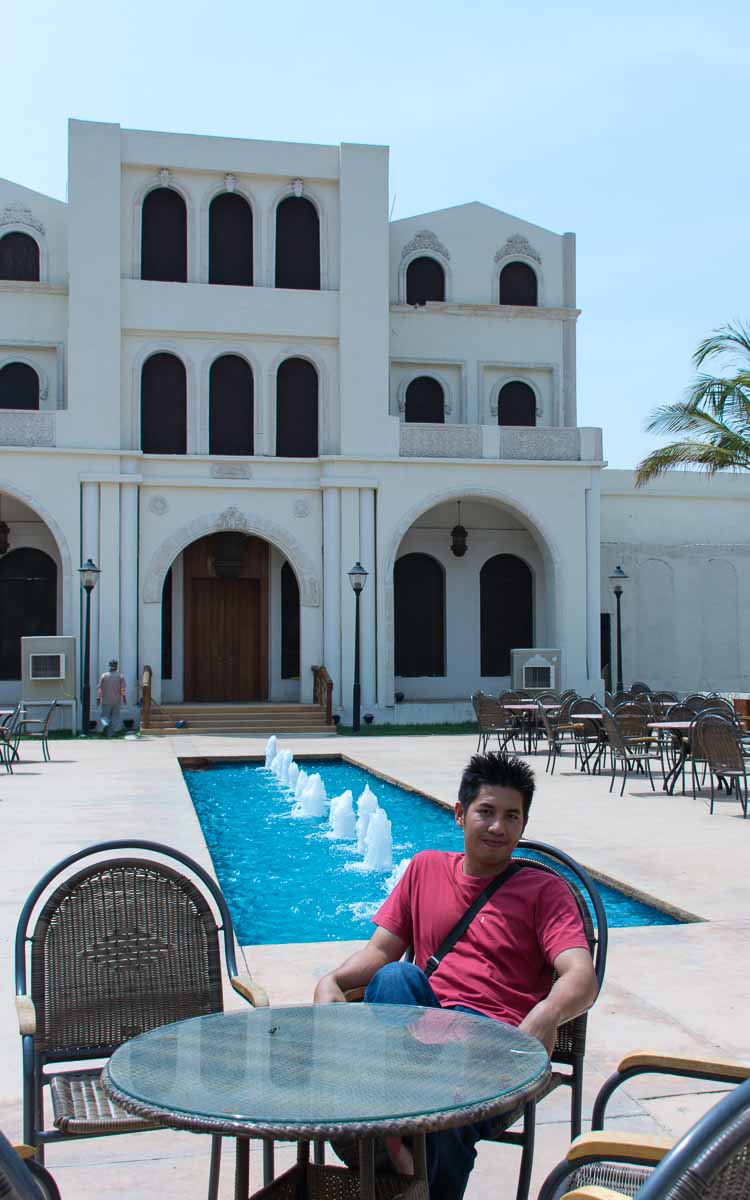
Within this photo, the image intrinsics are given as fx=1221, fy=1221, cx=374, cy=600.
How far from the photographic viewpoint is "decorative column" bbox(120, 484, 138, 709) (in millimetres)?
25062

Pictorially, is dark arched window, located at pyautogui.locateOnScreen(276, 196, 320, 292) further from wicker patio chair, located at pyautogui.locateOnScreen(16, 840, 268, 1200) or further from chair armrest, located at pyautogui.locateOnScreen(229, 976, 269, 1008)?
chair armrest, located at pyautogui.locateOnScreen(229, 976, 269, 1008)

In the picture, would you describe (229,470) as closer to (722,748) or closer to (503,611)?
(503,611)

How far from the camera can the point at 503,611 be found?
28.8 meters

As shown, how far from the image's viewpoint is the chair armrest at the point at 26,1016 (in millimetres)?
3445

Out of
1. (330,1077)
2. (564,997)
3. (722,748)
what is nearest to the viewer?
(330,1077)

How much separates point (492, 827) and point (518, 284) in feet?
88.7

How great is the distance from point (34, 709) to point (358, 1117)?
2288 centimetres

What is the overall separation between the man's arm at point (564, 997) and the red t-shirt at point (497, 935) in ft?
0.16

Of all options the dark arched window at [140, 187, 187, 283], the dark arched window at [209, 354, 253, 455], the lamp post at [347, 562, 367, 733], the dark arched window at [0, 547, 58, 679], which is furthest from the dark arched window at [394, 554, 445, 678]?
the dark arched window at [140, 187, 187, 283]

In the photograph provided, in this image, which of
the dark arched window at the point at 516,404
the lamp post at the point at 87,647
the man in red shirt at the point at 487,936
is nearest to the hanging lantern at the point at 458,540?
the dark arched window at the point at 516,404

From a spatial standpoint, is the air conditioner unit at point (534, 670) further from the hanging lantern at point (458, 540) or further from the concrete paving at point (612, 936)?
the concrete paving at point (612, 936)

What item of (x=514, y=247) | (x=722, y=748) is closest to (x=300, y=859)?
(x=722, y=748)

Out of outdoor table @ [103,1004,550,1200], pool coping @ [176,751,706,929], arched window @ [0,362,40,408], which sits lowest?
pool coping @ [176,751,706,929]

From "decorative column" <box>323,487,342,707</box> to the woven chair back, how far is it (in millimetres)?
21814
